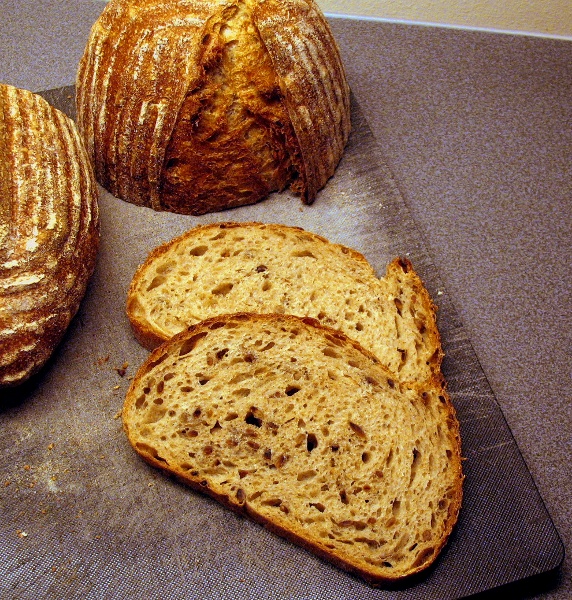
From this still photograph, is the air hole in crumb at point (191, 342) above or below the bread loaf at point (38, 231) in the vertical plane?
below

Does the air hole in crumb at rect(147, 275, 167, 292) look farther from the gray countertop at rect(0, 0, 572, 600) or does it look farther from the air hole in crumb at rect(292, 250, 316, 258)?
the gray countertop at rect(0, 0, 572, 600)

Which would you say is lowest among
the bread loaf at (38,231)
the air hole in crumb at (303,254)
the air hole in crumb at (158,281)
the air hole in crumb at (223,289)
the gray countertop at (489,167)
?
the gray countertop at (489,167)

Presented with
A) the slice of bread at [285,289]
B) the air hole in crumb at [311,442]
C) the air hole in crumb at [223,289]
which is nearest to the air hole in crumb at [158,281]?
the slice of bread at [285,289]

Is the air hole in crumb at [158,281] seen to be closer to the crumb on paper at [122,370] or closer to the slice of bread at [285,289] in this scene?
the slice of bread at [285,289]

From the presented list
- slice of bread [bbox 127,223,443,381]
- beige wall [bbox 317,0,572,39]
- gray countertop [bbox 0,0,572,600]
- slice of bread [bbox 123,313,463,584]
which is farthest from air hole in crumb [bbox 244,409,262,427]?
beige wall [bbox 317,0,572,39]

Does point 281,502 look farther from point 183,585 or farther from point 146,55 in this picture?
point 146,55

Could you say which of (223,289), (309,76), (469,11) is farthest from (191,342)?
(469,11)
